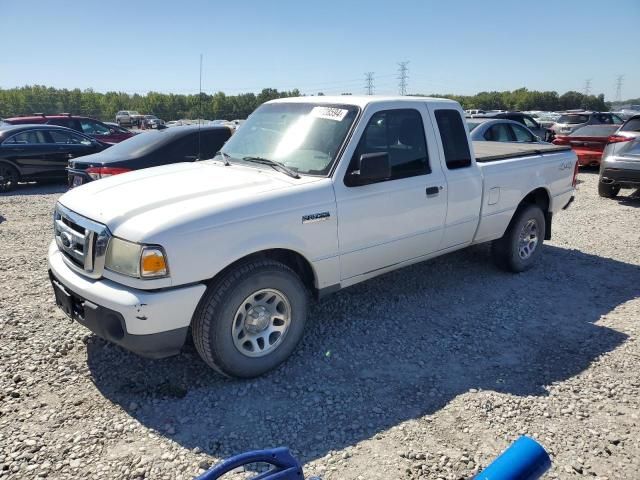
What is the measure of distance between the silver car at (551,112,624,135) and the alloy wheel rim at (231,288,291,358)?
18497 millimetres

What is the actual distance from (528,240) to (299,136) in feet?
11.2

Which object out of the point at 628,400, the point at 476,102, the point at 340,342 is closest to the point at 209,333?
the point at 340,342

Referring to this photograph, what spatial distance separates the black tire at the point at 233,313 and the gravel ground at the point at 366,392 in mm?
178

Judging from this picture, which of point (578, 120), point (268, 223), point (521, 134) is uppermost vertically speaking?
point (578, 120)

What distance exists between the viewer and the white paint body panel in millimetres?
3033

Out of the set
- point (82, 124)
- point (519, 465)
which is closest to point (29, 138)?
point (82, 124)

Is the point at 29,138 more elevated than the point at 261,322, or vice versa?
the point at 29,138

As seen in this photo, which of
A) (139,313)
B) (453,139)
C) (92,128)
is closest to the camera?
(139,313)

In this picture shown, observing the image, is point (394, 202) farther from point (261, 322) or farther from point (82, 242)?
point (82, 242)

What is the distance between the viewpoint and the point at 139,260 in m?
2.95

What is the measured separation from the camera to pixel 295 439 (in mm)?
2924

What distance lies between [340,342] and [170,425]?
1578 mm

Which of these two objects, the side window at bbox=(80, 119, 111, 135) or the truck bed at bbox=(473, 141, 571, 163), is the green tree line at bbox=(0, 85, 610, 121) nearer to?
the side window at bbox=(80, 119, 111, 135)

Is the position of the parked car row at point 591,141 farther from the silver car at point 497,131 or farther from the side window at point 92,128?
the side window at point 92,128
